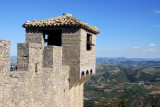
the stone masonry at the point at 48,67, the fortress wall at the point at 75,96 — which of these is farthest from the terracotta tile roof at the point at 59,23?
the fortress wall at the point at 75,96

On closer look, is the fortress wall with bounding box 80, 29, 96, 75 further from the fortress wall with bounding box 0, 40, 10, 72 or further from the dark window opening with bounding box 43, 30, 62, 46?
the fortress wall with bounding box 0, 40, 10, 72

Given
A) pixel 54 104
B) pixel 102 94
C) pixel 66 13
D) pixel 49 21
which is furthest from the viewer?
pixel 102 94

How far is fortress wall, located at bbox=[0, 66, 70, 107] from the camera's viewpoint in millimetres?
5684

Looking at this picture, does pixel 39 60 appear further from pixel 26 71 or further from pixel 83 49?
pixel 83 49

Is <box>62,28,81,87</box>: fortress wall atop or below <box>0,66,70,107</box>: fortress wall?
atop

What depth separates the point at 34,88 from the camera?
7195mm

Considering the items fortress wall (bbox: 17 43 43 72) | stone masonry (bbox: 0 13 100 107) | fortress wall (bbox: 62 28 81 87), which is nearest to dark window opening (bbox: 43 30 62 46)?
stone masonry (bbox: 0 13 100 107)

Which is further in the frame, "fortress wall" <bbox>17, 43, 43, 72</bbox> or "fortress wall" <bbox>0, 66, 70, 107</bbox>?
"fortress wall" <bbox>17, 43, 43, 72</bbox>

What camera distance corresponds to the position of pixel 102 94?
410 ft

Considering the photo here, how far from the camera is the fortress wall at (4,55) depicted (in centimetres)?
545

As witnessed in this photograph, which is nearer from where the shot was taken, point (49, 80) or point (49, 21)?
point (49, 80)

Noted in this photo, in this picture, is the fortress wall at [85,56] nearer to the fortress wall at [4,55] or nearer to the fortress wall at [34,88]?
the fortress wall at [34,88]

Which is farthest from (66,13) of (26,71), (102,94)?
(102,94)

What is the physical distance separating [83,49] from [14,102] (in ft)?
19.3
